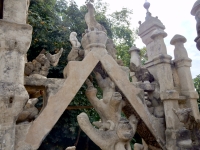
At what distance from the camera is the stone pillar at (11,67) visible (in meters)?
2.44

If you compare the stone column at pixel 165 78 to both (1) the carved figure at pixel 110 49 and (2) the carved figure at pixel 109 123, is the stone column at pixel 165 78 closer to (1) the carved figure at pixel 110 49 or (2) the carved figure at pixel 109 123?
(2) the carved figure at pixel 109 123

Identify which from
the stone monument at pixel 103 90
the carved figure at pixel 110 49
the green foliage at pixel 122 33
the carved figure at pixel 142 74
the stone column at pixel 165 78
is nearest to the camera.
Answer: the stone monument at pixel 103 90

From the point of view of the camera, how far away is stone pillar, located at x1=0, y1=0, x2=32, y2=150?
2.44 m

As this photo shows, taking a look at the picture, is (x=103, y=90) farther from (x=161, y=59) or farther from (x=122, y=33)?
(x=122, y=33)

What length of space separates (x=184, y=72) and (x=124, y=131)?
180 centimetres

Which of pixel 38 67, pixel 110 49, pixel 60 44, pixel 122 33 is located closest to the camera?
pixel 38 67

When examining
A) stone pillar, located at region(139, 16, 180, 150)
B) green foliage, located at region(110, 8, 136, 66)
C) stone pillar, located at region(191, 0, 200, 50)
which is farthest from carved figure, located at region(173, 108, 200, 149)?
green foliage, located at region(110, 8, 136, 66)

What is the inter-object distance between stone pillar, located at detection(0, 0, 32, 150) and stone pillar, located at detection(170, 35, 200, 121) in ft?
8.87

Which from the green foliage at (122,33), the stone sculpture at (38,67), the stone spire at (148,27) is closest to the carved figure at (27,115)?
the stone sculpture at (38,67)

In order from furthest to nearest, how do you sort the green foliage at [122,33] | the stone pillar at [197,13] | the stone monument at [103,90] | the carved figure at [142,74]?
1. the green foliage at [122,33]
2. the carved figure at [142,74]
3. the stone monument at [103,90]
4. the stone pillar at [197,13]

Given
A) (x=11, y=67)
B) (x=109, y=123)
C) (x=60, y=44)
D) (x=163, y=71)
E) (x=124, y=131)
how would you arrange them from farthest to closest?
(x=60, y=44) → (x=163, y=71) → (x=109, y=123) → (x=124, y=131) → (x=11, y=67)

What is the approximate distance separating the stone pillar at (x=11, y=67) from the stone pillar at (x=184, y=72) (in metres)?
2.70

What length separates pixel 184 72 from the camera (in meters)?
4.00

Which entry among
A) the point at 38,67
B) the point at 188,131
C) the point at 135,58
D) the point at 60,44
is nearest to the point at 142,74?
the point at 135,58
